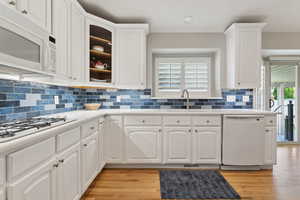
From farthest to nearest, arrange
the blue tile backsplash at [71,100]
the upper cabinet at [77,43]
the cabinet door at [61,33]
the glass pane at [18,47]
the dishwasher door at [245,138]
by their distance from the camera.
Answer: the dishwasher door at [245,138] → the upper cabinet at [77,43] → the cabinet door at [61,33] → the blue tile backsplash at [71,100] → the glass pane at [18,47]

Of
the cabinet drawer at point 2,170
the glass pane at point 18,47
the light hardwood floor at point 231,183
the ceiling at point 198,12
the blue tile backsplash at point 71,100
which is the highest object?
the ceiling at point 198,12

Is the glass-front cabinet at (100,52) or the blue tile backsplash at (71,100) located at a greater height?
the glass-front cabinet at (100,52)

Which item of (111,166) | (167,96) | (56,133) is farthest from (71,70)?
(167,96)

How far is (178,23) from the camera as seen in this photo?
337 centimetres

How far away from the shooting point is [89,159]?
7.54ft

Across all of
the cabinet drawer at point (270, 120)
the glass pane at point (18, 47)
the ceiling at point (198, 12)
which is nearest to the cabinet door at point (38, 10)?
the glass pane at point (18, 47)

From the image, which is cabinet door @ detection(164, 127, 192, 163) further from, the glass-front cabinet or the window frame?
the glass-front cabinet

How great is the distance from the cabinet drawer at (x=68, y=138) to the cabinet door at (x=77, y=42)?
87 cm

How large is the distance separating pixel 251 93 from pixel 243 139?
1091 millimetres

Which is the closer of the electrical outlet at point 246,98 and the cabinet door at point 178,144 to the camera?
the cabinet door at point 178,144

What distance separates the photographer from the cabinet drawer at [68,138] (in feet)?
5.20

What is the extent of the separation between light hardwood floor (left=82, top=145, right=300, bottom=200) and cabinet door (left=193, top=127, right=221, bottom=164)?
0.27 metres

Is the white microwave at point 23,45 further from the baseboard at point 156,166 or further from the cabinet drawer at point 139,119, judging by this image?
the baseboard at point 156,166

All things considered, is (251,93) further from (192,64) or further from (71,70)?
(71,70)
